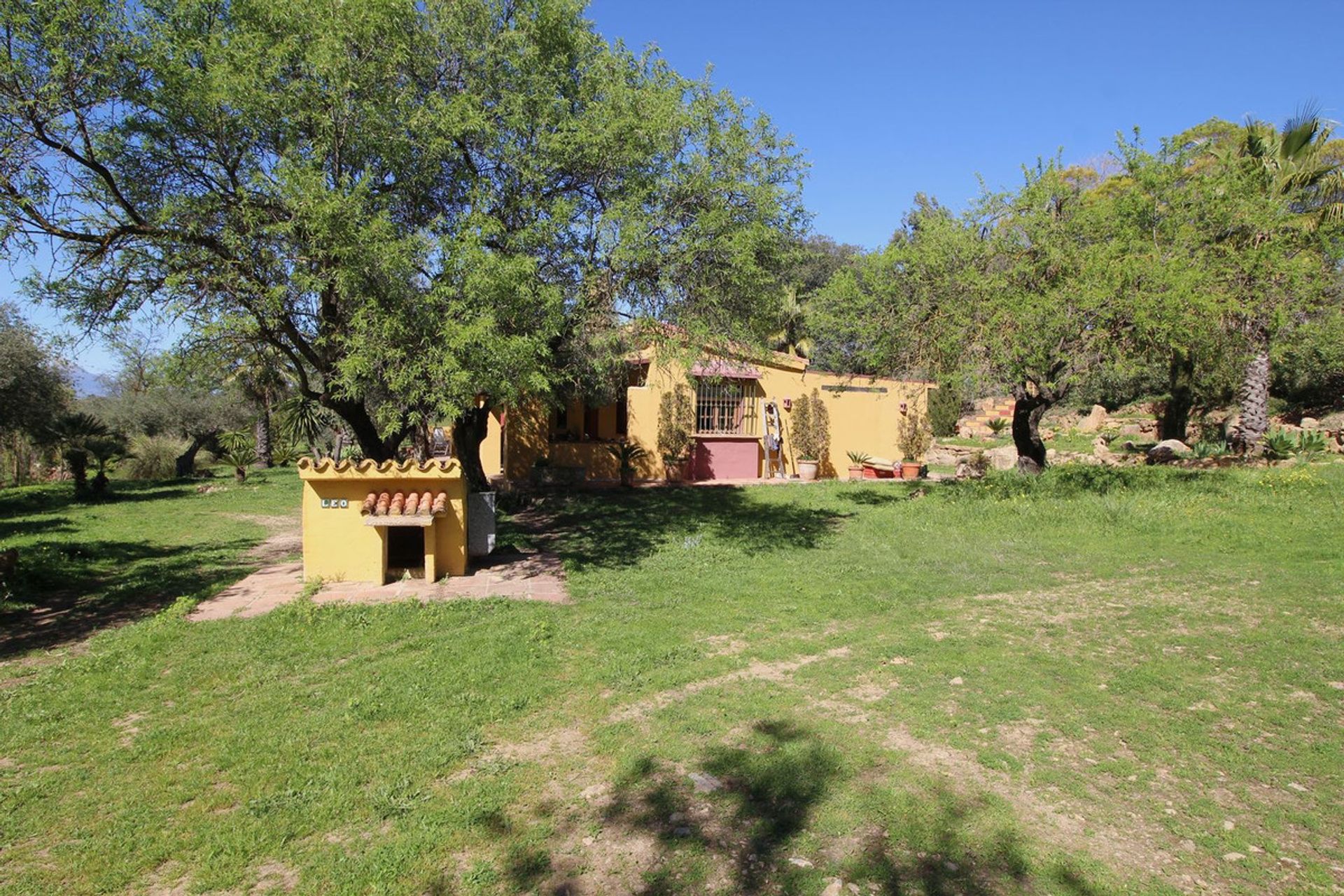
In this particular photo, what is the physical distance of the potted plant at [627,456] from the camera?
55.1ft

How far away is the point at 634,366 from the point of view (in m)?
17.0

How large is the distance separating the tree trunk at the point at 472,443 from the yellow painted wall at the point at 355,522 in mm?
1796

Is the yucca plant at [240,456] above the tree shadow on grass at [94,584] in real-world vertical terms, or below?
above

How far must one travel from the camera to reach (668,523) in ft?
40.0

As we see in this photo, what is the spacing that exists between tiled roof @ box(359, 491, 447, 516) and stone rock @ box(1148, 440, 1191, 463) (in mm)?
15846

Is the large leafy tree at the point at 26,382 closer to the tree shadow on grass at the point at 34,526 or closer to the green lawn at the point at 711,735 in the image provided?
the tree shadow on grass at the point at 34,526

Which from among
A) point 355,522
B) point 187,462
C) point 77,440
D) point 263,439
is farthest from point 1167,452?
point 187,462

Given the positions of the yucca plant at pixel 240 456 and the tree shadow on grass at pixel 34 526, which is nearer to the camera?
the tree shadow on grass at pixel 34 526

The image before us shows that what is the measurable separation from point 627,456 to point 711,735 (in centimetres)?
1277

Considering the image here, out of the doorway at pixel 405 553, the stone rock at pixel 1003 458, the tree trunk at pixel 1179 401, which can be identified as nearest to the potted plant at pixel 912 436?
the stone rock at pixel 1003 458

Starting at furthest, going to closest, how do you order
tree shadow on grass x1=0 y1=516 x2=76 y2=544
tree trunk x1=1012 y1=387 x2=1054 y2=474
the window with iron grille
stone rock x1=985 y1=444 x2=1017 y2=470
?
stone rock x1=985 y1=444 x2=1017 y2=470
the window with iron grille
tree trunk x1=1012 y1=387 x2=1054 y2=474
tree shadow on grass x1=0 y1=516 x2=76 y2=544

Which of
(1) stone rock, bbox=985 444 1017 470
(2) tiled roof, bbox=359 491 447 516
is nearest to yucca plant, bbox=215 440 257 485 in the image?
(2) tiled roof, bbox=359 491 447 516

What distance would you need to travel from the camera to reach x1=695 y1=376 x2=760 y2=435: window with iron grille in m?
18.1

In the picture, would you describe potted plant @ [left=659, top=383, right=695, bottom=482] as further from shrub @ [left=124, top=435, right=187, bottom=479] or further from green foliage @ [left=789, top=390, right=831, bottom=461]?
shrub @ [left=124, top=435, right=187, bottom=479]
